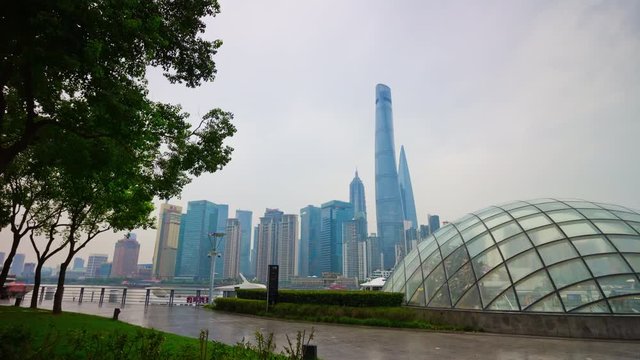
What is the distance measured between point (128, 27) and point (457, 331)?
14.5 meters

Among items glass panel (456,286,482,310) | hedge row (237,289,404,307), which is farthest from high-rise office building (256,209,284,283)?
glass panel (456,286,482,310)

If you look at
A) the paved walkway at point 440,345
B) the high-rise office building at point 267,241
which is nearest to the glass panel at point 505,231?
the paved walkway at point 440,345

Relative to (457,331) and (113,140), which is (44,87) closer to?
(113,140)

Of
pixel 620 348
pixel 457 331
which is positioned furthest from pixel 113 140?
pixel 620 348

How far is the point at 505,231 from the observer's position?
55.3 ft

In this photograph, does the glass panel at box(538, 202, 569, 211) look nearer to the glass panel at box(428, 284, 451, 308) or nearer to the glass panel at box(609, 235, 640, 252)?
the glass panel at box(609, 235, 640, 252)

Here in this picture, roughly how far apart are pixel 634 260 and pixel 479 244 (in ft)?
18.6

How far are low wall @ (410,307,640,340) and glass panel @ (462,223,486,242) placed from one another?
5.06 m

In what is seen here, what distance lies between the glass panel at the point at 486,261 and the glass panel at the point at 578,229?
10.1ft

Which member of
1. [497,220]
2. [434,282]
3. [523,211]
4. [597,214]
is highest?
[523,211]

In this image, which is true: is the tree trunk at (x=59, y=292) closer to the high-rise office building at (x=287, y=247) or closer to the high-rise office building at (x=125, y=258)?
the high-rise office building at (x=287, y=247)

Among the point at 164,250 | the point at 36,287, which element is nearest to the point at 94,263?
the point at 164,250

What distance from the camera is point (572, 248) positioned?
14.3 metres

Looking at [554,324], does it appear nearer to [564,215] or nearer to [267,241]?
[564,215]
